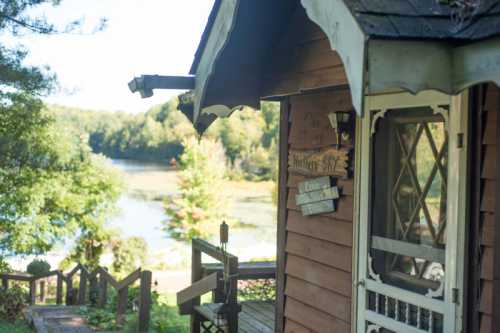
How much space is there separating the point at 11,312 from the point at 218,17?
1020 centimetres

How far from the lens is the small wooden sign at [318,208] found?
4988mm

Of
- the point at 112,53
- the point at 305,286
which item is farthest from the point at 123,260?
the point at 112,53

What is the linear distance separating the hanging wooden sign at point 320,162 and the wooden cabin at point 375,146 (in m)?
0.01

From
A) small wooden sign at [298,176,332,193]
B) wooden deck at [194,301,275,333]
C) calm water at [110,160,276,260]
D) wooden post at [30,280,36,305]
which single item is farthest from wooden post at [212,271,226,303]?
calm water at [110,160,276,260]

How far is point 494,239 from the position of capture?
3.38 meters

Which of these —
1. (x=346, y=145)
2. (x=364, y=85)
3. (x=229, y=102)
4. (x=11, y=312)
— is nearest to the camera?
(x=364, y=85)

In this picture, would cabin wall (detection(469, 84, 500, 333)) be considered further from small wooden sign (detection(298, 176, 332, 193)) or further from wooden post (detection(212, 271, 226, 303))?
wooden post (detection(212, 271, 226, 303))

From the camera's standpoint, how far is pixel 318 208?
517 cm

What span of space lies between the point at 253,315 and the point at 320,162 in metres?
3.35

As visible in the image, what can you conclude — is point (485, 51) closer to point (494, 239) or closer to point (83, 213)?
point (494, 239)

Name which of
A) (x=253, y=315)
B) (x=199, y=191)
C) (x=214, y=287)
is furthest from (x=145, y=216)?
(x=214, y=287)

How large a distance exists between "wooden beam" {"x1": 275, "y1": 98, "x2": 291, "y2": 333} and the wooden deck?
76cm

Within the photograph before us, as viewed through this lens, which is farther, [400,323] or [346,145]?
[346,145]

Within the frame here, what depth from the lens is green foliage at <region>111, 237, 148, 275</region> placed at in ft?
70.1
